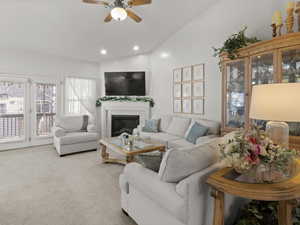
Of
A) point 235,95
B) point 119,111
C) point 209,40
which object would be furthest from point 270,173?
point 119,111

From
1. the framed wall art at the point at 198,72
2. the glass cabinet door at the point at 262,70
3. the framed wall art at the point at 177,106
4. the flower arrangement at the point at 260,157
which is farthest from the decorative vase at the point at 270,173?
the framed wall art at the point at 177,106

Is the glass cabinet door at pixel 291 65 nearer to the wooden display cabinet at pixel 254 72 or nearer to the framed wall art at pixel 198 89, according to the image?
the wooden display cabinet at pixel 254 72

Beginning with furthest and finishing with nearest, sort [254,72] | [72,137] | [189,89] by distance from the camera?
[189,89]
[72,137]
[254,72]

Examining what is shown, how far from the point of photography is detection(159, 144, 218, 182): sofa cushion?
139 centimetres

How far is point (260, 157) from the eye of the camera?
112cm

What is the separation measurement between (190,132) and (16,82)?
4.82 meters

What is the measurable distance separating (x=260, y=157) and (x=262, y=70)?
6.83 ft

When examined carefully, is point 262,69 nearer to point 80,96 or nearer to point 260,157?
point 260,157

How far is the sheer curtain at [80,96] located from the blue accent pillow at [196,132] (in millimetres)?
3769

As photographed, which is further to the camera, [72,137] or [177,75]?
[177,75]

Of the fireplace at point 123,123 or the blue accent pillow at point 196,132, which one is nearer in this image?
the blue accent pillow at point 196,132

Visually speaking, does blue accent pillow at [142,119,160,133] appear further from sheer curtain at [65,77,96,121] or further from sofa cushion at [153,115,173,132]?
sheer curtain at [65,77,96,121]

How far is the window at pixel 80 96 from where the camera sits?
585 cm

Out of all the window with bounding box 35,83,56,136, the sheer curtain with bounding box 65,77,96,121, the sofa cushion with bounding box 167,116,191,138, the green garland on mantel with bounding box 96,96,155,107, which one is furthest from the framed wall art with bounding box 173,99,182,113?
the window with bounding box 35,83,56,136
